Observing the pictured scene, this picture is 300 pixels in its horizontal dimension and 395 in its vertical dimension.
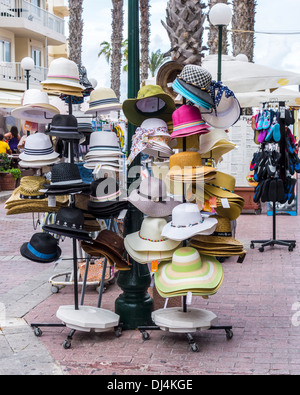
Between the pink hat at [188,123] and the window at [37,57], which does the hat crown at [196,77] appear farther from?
the window at [37,57]

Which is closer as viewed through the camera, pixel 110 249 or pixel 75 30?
pixel 110 249

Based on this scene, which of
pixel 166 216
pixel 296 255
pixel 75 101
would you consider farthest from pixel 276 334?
pixel 296 255

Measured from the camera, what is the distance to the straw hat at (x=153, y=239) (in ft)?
17.0

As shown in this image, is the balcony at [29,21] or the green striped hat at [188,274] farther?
the balcony at [29,21]

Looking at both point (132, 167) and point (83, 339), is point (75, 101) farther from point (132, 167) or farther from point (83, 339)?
point (83, 339)

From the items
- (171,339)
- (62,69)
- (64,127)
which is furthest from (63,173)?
(171,339)

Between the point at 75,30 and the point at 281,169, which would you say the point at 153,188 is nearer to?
the point at 281,169

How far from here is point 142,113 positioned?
562cm

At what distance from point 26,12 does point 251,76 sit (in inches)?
951

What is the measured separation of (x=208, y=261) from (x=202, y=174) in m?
0.79

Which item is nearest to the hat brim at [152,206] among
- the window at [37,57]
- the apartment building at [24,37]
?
the apartment building at [24,37]

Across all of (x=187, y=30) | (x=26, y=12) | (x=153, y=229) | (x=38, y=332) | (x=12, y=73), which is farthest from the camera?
(x=26, y=12)

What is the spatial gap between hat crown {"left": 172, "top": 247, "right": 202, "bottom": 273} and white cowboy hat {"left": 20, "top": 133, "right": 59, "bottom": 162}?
1.60 m

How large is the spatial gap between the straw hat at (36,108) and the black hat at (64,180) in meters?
0.82
